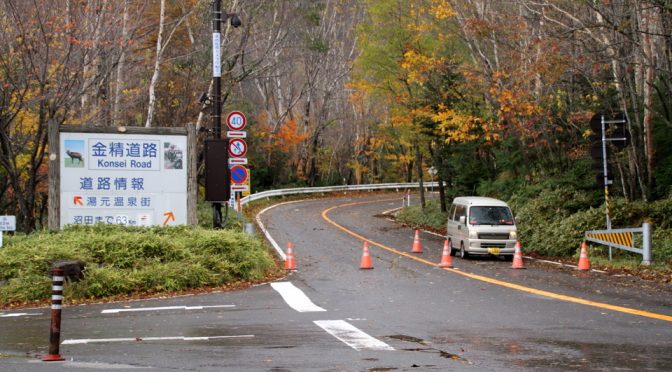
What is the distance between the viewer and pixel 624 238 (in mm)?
23906

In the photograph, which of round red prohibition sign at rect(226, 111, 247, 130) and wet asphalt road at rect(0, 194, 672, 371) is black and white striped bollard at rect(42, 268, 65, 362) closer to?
wet asphalt road at rect(0, 194, 672, 371)

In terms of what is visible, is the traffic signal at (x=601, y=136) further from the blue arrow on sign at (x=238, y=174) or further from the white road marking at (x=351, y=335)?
the white road marking at (x=351, y=335)

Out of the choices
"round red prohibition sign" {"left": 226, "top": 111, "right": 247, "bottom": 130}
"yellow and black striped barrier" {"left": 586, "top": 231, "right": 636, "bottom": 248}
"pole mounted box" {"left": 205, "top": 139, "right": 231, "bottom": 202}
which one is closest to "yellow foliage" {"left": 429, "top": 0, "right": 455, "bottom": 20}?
"yellow and black striped barrier" {"left": 586, "top": 231, "right": 636, "bottom": 248}

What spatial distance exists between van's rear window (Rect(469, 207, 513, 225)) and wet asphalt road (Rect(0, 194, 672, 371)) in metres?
4.13

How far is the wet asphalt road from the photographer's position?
9.57 m

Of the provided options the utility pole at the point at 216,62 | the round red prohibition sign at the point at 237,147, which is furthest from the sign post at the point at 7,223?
the round red prohibition sign at the point at 237,147

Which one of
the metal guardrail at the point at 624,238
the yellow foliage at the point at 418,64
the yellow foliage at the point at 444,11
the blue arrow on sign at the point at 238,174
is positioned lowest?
the metal guardrail at the point at 624,238

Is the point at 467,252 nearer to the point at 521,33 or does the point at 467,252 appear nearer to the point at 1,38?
the point at 521,33

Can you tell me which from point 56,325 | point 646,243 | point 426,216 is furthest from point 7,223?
point 426,216

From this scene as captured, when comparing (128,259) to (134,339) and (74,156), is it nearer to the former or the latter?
(74,156)

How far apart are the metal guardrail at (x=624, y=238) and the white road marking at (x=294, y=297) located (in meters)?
9.66

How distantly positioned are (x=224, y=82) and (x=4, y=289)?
23.7 metres

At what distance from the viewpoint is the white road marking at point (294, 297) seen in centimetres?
1522

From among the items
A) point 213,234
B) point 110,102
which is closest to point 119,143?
point 213,234
